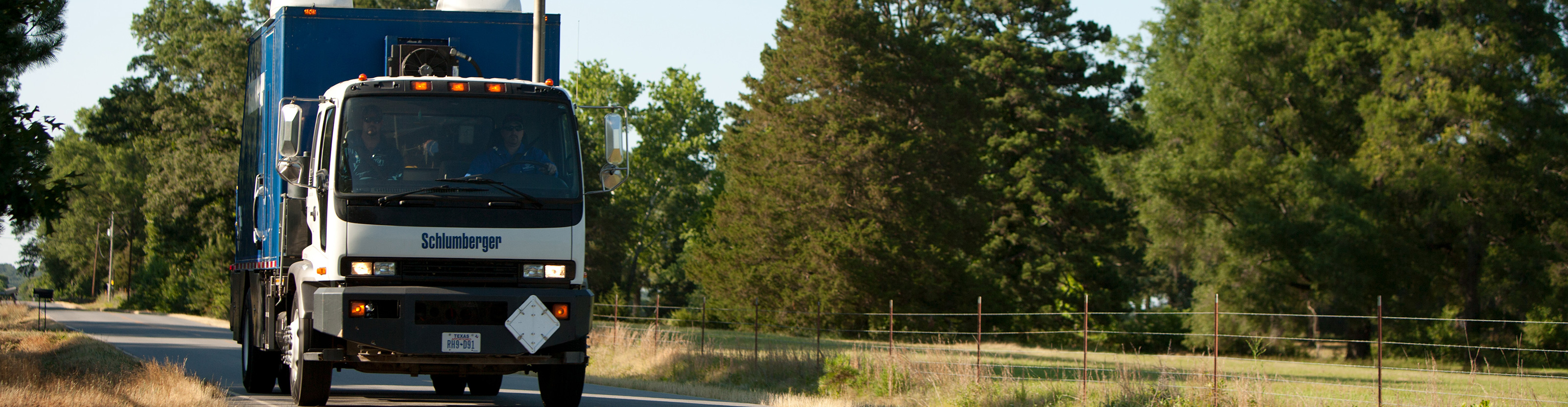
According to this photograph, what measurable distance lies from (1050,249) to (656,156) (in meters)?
34.3

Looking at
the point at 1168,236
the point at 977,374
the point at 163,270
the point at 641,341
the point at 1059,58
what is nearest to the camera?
the point at 977,374

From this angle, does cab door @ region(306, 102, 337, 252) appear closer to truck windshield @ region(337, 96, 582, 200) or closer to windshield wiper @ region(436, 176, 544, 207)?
truck windshield @ region(337, 96, 582, 200)

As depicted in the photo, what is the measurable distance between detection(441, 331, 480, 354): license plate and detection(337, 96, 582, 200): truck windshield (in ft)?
3.30

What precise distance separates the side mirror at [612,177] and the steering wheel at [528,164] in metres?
0.42

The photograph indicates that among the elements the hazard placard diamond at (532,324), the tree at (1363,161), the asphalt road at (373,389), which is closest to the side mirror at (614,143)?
the hazard placard diamond at (532,324)

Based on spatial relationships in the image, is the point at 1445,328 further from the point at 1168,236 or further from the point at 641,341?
the point at 641,341

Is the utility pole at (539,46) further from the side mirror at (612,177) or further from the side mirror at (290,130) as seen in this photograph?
the side mirror at (290,130)

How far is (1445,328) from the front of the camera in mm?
42750

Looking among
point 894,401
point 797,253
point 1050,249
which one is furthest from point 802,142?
point 894,401

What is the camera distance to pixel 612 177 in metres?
10.3

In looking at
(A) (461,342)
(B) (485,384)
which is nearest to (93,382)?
(B) (485,384)

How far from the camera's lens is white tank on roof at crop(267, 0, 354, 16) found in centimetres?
1177

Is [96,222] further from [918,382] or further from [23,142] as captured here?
[918,382]

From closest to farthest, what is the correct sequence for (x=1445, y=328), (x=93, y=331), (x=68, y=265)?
(x=93, y=331) < (x=1445, y=328) < (x=68, y=265)
